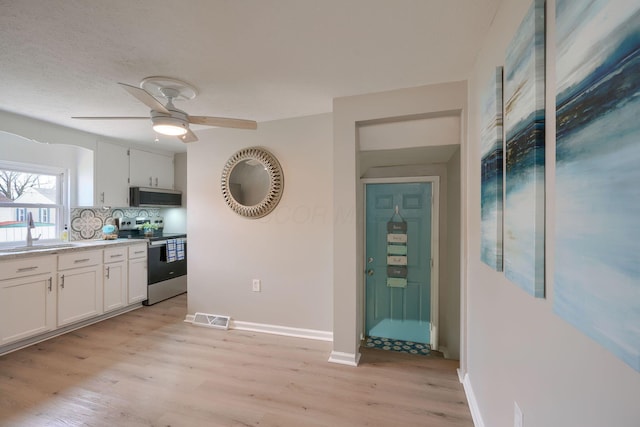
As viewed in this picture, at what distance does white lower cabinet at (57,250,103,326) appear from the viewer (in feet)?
9.65

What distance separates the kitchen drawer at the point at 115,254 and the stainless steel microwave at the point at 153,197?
0.76 meters

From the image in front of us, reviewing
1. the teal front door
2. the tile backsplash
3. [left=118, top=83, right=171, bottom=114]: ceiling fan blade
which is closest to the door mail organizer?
the teal front door

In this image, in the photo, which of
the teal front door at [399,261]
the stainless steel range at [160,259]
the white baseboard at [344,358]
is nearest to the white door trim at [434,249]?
the teal front door at [399,261]

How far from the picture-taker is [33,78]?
6.86 feet

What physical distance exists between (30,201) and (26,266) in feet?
3.53

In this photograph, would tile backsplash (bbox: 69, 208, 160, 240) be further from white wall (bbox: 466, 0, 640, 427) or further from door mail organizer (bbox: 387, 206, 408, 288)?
white wall (bbox: 466, 0, 640, 427)

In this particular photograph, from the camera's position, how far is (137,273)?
3.76 m

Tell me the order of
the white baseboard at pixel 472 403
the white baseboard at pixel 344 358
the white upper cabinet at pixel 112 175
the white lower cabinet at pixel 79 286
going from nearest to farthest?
the white baseboard at pixel 472 403 < the white baseboard at pixel 344 358 < the white lower cabinet at pixel 79 286 < the white upper cabinet at pixel 112 175

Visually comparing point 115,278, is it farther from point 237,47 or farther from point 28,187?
point 237,47

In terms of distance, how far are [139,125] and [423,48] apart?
3.11 m

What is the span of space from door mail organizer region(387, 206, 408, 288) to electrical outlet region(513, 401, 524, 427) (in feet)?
6.51

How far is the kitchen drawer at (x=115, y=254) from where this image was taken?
340cm

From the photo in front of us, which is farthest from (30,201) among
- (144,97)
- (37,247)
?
(144,97)

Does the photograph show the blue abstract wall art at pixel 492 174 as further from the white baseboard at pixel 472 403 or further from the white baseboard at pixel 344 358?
the white baseboard at pixel 344 358
